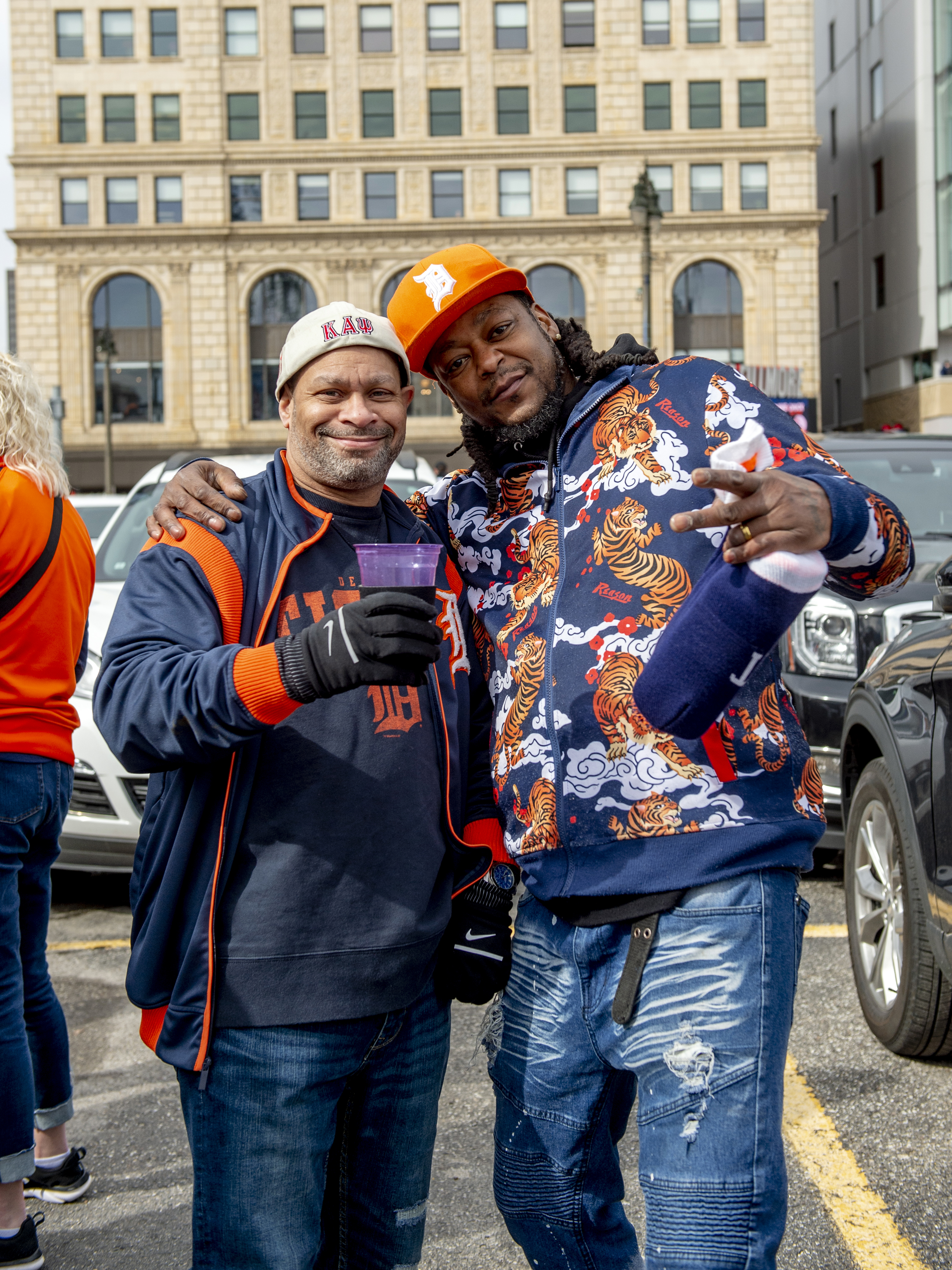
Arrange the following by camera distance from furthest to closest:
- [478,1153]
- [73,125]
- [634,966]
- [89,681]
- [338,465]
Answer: [73,125] → [89,681] → [478,1153] → [338,465] → [634,966]

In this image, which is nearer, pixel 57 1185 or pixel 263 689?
pixel 263 689

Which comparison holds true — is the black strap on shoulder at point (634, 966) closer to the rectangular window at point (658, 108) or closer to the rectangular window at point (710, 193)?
the rectangular window at point (710, 193)

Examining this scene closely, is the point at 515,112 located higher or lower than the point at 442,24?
lower

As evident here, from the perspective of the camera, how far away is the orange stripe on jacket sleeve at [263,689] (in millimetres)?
1948

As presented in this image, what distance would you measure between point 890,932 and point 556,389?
234cm

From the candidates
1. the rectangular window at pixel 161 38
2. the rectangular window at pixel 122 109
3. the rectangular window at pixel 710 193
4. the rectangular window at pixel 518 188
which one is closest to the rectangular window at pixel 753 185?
the rectangular window at pixel 710 193

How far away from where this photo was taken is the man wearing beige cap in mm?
2033

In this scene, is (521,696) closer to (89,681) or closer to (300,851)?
(300,851)

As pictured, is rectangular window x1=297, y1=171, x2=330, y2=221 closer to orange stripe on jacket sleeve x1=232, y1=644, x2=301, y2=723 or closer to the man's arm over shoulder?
the man's arm over shoulder

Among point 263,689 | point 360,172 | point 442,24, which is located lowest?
point 263,689

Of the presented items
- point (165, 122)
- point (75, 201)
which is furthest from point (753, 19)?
point (75, 201)

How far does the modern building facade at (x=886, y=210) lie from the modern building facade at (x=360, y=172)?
3.72 metres

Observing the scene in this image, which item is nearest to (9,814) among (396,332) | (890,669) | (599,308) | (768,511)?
(396,332)

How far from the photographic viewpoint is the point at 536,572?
2398 millimetres
